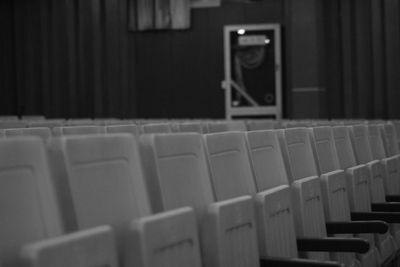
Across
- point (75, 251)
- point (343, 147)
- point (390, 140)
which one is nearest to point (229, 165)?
point (75, 251)

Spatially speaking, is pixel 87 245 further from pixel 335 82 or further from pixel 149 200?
pixel 335 82

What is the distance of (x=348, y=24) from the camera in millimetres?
11508

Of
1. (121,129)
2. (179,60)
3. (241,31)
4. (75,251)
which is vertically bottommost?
(75,251)

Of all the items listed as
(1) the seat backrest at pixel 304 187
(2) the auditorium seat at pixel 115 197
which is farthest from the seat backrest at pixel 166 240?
(1) the seat backrest at pixel 304 187

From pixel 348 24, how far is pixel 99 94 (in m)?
4.45

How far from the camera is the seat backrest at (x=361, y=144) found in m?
4.43

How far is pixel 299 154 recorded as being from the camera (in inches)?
127

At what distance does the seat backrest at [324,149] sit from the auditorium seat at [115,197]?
6.33ft

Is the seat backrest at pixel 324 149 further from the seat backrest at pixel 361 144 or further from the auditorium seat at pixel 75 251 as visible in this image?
the auditorium seat at pixel 75 251

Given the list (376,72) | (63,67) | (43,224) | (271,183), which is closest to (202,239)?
(43,224)

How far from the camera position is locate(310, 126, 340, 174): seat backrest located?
11.8 ft

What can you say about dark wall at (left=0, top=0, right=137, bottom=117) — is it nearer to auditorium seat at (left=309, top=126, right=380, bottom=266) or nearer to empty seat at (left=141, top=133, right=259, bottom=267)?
auditorium seat at (left=309, top=126, right=380, bottom=266)

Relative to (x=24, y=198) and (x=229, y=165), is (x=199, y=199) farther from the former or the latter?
(x=24, y=198)

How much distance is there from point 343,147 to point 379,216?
3.37 feet
